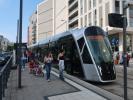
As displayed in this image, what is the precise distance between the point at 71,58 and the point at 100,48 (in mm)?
3459

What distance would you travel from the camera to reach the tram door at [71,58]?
1848 cm

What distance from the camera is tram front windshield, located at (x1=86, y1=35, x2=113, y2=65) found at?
651 inches

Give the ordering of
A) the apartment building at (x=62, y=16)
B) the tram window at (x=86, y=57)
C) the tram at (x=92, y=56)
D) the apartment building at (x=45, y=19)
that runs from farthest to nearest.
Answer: the apartment building at (x=45, y=19), the apartment building at (x=62, y=16), the tram window at (x=86, y=57), the tram at (x=92, y=56)

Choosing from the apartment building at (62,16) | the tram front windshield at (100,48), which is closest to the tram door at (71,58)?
the tram front windshield at (100,48)

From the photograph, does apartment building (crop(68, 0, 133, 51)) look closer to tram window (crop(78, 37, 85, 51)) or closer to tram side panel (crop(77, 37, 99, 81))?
tram window (crop(78, 37, 85, 51))

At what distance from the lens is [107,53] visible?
55.2 ft

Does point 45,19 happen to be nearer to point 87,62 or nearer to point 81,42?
point 81,42

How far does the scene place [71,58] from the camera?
65.2 ft

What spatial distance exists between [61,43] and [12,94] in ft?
39.7

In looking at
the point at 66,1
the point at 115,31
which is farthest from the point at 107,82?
the point at 66,1

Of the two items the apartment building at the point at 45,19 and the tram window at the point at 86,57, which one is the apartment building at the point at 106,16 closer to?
the tram window at the point at 86,57

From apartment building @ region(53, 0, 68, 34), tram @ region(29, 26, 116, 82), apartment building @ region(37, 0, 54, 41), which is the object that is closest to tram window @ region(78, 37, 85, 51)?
tram @ region(29, 26, 116, 82)

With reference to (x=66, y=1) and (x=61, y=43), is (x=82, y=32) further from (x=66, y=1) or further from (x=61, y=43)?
(x=66, y=1)

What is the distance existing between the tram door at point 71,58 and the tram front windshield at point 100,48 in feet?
5.19
